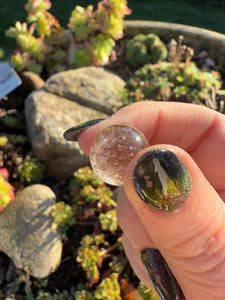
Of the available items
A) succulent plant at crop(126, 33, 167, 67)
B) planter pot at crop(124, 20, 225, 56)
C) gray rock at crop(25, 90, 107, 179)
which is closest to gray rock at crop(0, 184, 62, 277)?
gray rock at crop(25, 90, 107, 179)

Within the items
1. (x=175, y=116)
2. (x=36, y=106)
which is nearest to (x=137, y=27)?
(x=36, y=106)

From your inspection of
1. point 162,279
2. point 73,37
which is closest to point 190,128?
point 162,279

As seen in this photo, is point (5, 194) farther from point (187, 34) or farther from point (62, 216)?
point (187, 34)

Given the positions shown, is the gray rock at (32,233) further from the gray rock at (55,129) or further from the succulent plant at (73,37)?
the succulent plant at (73,37)

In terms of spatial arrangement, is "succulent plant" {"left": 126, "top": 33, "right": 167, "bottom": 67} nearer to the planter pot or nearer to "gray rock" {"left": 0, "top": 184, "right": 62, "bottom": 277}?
the planter pot

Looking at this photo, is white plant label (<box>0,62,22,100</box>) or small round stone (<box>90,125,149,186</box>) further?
white plant label (<box>0,62,22,100</box>)
